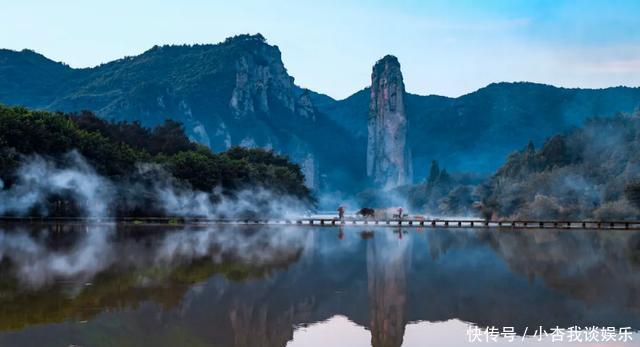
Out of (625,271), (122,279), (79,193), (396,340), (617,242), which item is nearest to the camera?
(396,340)

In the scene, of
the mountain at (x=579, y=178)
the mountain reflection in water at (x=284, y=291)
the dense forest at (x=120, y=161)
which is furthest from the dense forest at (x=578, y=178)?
the mountain reflection in water at (x=284, y=291)

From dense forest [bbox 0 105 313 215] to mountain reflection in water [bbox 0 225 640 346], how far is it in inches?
870

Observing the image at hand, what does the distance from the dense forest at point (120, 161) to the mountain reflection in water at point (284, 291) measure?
2209cm

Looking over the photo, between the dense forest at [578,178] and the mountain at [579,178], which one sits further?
the mountain at [579,178]

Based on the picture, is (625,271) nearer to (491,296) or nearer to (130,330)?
(491,296)

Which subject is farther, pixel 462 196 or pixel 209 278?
pixel 462 196

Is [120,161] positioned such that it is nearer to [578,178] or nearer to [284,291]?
[284,291]

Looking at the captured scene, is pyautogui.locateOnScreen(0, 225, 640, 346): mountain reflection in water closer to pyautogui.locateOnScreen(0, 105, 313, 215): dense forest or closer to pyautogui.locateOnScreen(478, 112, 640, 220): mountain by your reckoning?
pyautogui.locateOnScreen(0, 105, 313, 215): dense forest

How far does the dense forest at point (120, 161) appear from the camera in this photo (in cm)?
6762

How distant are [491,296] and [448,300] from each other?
181cm

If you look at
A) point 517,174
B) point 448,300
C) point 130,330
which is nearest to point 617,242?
point 448,300

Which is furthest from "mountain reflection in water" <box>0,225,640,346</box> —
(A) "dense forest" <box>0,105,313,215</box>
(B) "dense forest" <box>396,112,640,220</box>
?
(B) "dense forest" <box>396,112,640,220</box>

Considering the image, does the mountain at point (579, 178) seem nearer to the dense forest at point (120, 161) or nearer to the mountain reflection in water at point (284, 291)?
the dense forest at point (120, 161)

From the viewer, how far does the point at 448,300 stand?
2600 centimetres
